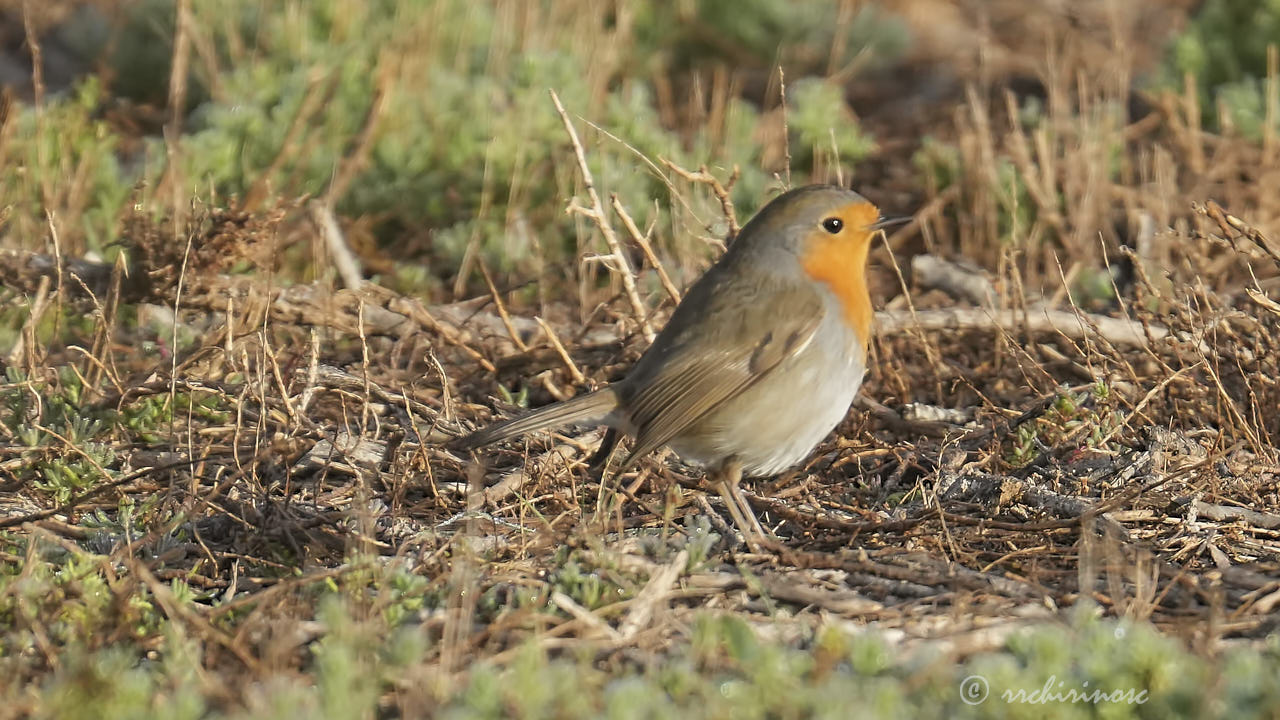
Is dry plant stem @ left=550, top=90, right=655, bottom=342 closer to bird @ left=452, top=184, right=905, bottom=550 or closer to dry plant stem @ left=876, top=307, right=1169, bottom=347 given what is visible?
bird @ left=452, top=184, right=905, bottom=550

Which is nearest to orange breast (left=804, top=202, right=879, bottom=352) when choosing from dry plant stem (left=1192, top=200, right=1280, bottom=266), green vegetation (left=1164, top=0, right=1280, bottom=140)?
dry plant stem (left=1192, top=200, right=1280, bottom=266)

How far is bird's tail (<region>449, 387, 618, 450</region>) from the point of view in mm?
4383

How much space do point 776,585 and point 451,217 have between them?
3468 millimetres

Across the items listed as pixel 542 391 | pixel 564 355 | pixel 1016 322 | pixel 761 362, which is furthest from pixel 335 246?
pixel 1016 322

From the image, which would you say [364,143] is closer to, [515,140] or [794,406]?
[515,140]

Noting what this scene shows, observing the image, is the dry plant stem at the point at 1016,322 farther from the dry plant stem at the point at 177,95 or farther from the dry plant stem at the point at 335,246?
the dry plant stem at the point at 177,95

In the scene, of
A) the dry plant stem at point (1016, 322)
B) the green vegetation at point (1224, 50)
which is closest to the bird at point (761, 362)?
the dry plant stem at point (1016, 322)

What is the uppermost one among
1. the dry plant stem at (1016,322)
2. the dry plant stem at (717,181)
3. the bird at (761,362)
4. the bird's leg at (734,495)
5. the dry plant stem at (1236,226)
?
the dry plant stem at (1236,226)

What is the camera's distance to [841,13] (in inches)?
348

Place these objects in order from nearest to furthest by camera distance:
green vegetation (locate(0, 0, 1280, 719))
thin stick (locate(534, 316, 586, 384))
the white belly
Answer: green vegetation (locate(0, 0, 1280, 719)) → the white belly → thin stick (locate(534, 316, 586, 384))

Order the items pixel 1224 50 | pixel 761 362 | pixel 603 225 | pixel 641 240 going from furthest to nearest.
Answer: pixel 1224 50
pixel 641 240
pixel 603 225
pixel 761 362

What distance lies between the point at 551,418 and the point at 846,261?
1034mm

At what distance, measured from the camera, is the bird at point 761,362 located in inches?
179

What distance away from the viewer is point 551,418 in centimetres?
446
